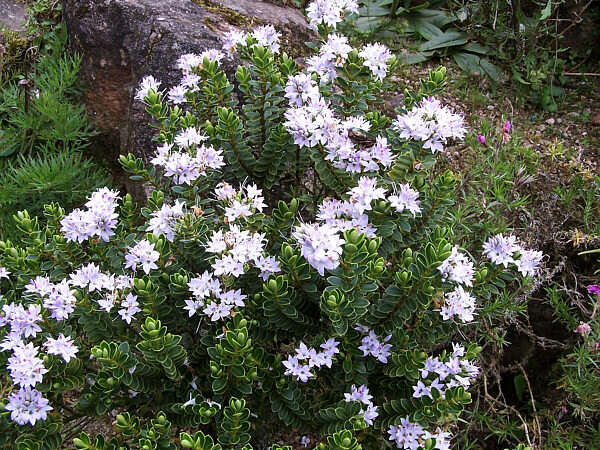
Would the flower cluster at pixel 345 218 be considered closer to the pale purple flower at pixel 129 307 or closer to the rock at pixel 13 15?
the pale purple flower at pixel 129 307

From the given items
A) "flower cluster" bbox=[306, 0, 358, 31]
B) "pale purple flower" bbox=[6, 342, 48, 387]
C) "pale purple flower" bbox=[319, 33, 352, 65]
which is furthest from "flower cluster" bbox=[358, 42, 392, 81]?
"pale purple flower" bbox=[6, 342, 48, 387]

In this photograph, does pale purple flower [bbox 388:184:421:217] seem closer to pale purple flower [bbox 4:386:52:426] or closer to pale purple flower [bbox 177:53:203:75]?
pale purple flower [bbox 177:53:203:75]

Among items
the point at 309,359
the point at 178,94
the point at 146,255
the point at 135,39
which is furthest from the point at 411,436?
the point at 135,39

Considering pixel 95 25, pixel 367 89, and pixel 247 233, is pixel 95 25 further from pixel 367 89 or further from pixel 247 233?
pixel 247 233

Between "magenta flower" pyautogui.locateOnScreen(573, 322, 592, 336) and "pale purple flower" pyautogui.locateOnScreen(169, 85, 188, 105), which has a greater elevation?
"pale purple flower" pyautogui.locateOnScreen(169, 85, 188, 105)

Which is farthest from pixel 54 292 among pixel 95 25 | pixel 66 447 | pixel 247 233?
pixel 95 25

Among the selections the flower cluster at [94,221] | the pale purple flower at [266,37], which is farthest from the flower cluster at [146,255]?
the pale purple flower at [266,37]
